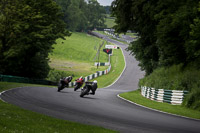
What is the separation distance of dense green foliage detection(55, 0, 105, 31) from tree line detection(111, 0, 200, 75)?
107m

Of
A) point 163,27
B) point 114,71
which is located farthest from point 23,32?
point 114,71

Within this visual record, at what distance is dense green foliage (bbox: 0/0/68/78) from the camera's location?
1719 inches

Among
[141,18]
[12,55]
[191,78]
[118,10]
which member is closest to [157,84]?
[191,78]

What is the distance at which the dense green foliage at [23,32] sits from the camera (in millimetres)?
43656

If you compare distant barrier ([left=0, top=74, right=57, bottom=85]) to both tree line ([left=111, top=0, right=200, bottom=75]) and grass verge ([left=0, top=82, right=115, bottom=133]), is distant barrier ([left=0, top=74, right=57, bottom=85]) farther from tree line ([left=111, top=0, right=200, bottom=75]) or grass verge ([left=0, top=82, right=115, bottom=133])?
grass verge ([left=0, top=82, right=115, bottom=133])

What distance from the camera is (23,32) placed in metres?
44.7

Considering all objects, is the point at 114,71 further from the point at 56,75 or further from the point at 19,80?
the point at 19,80

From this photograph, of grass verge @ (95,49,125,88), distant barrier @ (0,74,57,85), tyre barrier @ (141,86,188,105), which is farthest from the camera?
grass verge @ (95,49,125,88)

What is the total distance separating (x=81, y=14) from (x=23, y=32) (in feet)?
368

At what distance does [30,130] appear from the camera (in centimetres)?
861

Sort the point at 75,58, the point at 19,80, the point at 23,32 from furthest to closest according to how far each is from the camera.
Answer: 1. the point at 75,58
2. the point at 23,32
3. the point at 19,80

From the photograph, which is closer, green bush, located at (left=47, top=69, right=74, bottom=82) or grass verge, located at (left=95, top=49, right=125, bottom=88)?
green bush, located at (left=47, top=69, right=74, bottom=82)

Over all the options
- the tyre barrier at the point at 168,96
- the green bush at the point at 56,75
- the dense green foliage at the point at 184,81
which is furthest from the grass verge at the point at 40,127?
the green bush at the point at 56,75

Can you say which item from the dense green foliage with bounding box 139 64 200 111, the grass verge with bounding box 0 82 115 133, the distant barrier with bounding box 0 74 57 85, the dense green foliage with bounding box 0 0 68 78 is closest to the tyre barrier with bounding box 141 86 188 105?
the dense green foliage with bounding box 139 64 200 111
